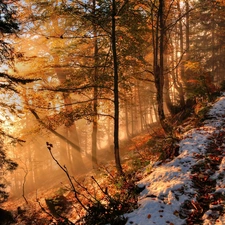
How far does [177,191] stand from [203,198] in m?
0.60

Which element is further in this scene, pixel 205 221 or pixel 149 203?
pixel 149 203

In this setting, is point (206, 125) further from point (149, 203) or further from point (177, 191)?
point (149, 203)

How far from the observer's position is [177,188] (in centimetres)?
518

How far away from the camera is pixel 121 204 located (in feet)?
17.1

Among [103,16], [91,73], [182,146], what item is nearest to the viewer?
[182,146]

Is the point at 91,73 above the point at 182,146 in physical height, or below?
above

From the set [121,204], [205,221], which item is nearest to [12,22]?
[121,204]

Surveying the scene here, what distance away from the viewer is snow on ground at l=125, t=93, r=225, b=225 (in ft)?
14.4

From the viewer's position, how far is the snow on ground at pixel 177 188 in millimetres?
4375

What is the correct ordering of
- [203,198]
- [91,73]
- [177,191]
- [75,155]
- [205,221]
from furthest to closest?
[75,155] → [91,73] → [177,191] → [203,198] → [205,221]

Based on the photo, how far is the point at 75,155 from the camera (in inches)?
712

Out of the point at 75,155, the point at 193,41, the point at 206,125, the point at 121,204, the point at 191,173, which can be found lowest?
the point at 75,155

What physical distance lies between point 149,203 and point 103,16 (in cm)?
679

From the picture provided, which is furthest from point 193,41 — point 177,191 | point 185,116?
point 177,191
